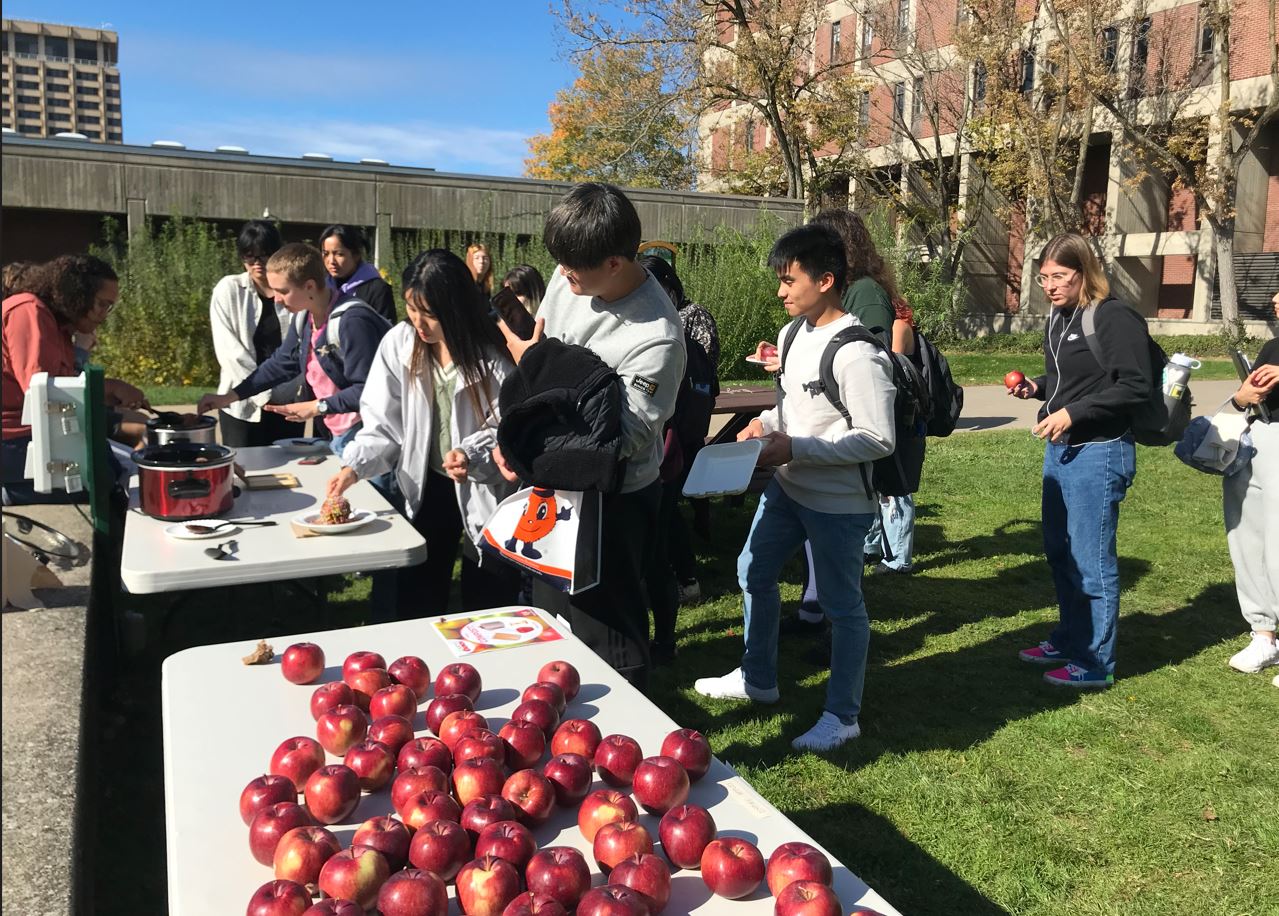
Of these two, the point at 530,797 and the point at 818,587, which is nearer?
the point at 530,797

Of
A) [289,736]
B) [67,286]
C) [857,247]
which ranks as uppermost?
[857,247]

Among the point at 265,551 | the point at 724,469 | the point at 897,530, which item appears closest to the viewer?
the point at 265,551

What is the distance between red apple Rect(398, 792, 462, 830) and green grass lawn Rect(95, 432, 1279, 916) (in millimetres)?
1914

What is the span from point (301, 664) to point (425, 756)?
0.54m

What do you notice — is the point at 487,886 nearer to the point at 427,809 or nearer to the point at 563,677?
the point at 427,809

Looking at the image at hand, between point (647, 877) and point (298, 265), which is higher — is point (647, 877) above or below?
below

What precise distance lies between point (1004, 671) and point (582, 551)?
9.27 ft

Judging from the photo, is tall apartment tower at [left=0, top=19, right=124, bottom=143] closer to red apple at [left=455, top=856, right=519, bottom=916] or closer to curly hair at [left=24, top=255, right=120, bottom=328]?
curly hair at [left=24, top=255, right=120, bottom=328]

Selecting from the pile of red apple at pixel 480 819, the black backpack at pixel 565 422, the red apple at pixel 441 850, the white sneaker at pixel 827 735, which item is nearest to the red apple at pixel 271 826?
the pile of red apple at pixel 480 819

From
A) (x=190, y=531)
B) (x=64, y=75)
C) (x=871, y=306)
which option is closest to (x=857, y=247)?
(x=871, y=306)

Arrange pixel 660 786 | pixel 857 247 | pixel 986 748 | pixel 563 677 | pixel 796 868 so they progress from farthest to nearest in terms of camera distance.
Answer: pixel 857 247, pixel 986 748, pixel 563 677, pixel 660 786, pixel 796 868

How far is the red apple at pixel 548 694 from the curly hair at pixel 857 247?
299cm

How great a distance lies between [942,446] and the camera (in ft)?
35.9

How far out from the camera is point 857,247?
471 cm
